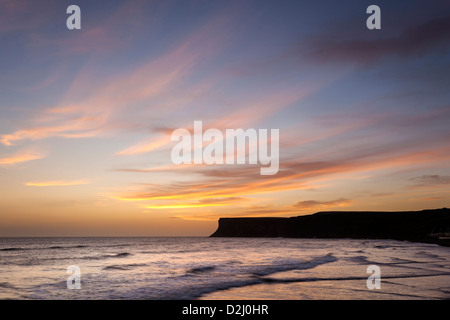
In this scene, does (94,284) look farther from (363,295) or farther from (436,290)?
(436,290)

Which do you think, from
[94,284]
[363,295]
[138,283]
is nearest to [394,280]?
[363,295]

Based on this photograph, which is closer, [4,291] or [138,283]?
[4,291]

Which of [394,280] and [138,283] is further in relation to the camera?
[138,283]

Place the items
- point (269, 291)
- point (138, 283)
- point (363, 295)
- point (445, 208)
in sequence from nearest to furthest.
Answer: point (363, 295), point (269, 291), point (138, 283), point (445, 208)
